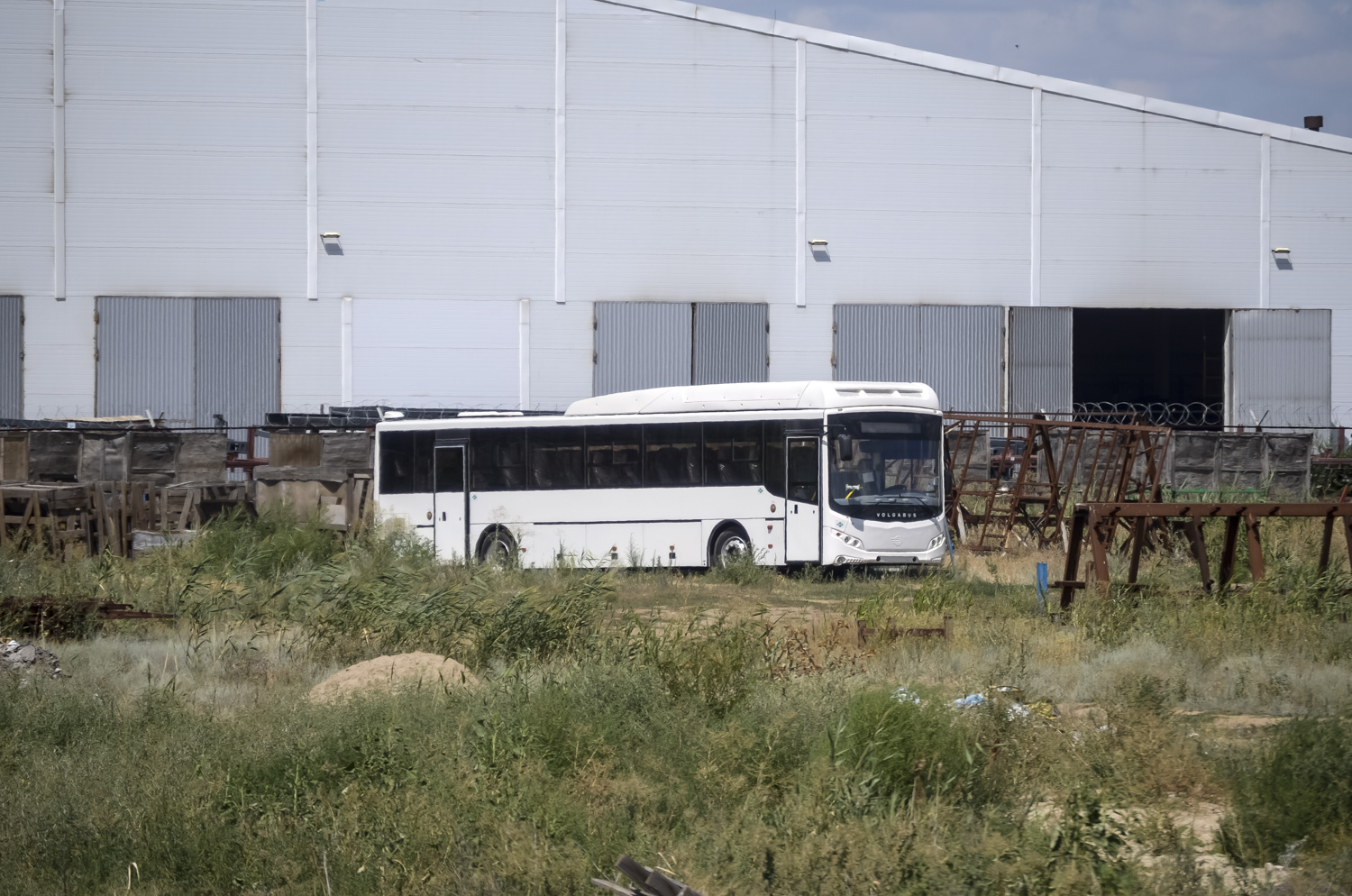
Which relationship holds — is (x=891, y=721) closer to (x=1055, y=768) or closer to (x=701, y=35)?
(x=1055, y=768)

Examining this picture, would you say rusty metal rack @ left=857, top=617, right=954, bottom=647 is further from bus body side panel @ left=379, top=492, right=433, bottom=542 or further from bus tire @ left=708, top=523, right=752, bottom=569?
bus body side panel @ left=379, top=492, right=433, bottom=542

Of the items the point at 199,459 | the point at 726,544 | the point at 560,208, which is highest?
the point at 560,208

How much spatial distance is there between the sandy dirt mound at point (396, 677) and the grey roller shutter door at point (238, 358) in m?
24.5

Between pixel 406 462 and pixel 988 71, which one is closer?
pixel 406 462

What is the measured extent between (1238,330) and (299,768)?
32792 mm

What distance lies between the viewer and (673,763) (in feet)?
25.4

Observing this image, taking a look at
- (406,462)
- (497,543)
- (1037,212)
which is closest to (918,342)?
(1037,212)

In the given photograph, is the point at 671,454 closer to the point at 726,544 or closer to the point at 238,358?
the point at 726,544

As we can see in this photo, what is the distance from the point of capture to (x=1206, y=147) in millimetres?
35031

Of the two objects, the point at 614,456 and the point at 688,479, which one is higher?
the point at 614,456

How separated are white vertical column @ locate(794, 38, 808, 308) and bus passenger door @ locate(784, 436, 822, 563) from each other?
13.9 m

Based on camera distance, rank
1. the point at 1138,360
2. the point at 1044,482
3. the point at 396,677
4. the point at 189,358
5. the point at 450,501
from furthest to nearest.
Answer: the point at 1138,360 → the point at 189,358 → the point at 1044,482 → the point at 450,501 → the point at 396,677

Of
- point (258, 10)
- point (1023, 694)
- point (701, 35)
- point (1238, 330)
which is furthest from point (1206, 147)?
point (1023, 694)

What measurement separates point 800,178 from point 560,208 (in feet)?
20.3
